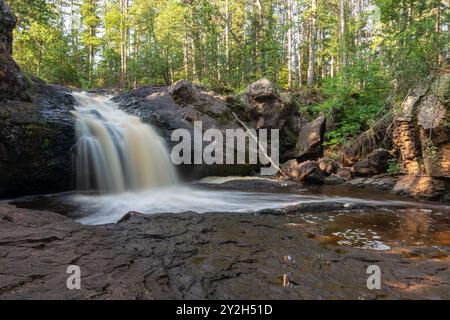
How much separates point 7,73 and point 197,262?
868cm

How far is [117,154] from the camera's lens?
385 inches

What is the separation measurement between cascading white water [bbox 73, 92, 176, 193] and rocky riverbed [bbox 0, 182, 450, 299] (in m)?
4.41

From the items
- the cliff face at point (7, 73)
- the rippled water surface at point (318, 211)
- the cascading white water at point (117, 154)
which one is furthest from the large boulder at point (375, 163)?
the cliff face at point (7, 73)

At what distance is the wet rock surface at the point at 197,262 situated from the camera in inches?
104

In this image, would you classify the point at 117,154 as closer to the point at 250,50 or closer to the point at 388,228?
the point at 388,228

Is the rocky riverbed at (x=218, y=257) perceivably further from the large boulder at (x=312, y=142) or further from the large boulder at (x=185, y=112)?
the large boulder at (x=312, y=142)

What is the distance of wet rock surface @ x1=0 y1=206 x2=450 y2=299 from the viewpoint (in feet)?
8.63

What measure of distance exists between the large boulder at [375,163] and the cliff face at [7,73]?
467 inches

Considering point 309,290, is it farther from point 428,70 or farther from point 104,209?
point 428,70

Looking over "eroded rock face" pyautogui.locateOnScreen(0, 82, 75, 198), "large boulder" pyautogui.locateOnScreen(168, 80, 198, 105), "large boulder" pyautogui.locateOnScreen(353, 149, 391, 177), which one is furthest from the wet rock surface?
"large boulder" pyautogui.locateOnScreen(168, 80, 198, 105)

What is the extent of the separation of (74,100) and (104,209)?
679cm

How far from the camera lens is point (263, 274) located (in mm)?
3025

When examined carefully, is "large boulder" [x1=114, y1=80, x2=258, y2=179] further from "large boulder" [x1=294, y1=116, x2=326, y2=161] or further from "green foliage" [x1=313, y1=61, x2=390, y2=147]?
"green foliage" [x1=313, y1=61, x2=390, y2=147]

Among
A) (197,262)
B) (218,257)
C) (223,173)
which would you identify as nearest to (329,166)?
(223,173)
